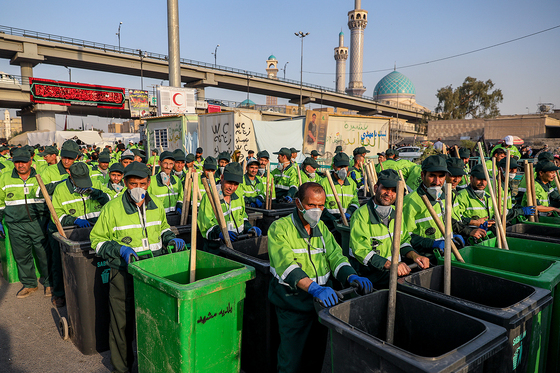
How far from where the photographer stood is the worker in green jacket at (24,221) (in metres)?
5.47

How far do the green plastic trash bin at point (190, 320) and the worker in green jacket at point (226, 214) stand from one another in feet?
3.87

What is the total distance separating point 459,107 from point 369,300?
63.0m

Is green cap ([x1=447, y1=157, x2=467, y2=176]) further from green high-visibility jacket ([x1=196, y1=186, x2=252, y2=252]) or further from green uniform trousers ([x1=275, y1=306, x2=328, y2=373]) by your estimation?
green uniform trousers ([x1=275, y1=306, x2=328, y2=373])

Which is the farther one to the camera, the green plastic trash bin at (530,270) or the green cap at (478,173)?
the green cap at (478,173)

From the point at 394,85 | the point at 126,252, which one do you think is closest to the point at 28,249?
the point at 126,252

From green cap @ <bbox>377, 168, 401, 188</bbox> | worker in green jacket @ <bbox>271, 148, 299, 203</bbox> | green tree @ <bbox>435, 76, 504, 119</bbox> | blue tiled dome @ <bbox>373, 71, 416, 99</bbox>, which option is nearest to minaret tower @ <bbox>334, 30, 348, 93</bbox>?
blue tiled dome @ <bbox>373, 71, 416, 99</bbox>

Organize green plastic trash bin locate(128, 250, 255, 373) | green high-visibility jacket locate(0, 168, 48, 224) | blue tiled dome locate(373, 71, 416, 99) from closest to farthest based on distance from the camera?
green plastic trash bin locate(128, 250, 255, 373), green high-visibility jacket locate(0, 168, 48, 224), blue tiled dome locate(373, 71, 416, 99)

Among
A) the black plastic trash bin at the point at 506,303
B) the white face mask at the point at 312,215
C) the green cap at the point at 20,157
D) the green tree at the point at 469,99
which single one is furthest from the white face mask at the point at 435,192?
the green tree at the point at 469,99

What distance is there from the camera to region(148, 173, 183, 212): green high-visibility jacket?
243 inches

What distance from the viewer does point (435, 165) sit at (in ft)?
12.8

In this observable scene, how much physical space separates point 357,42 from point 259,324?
322 ft

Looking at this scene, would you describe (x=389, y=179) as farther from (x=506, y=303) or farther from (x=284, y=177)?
(x=284, y=177)

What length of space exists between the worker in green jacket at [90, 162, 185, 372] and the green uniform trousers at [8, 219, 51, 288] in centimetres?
287

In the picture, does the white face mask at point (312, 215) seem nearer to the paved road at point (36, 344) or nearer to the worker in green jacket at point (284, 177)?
the paved road at point (36, 344)
